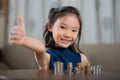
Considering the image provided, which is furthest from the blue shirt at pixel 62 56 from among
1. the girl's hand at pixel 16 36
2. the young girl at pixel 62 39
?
the girl's hand at pixel 16 36

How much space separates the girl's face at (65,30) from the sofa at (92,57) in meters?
0.06

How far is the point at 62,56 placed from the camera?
50 cm

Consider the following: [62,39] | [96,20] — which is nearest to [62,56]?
[62,39]

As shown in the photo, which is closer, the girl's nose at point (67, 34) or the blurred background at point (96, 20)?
the girl's nose at point (67, 34)

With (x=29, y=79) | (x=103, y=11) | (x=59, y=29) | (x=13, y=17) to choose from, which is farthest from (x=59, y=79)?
(x=13, y=17)

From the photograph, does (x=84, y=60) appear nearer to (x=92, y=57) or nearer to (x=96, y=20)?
(x=92, y=57)

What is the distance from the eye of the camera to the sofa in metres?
0.60

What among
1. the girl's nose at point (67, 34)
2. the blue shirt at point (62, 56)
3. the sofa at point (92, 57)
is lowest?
the sofa at point (92, 57)

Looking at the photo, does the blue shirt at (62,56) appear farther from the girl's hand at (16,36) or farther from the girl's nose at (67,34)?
the girl's hand at (16,36)

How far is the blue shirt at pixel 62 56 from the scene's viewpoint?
19.8 inches

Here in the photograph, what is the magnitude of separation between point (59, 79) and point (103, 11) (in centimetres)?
46

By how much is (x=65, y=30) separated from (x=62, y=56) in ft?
0.16

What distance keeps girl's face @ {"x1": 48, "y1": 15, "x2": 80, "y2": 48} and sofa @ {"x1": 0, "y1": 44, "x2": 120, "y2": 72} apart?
6 centimetres

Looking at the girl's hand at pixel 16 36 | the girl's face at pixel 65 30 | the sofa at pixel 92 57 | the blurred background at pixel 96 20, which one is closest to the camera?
the girl's hand at pixel 16 36
